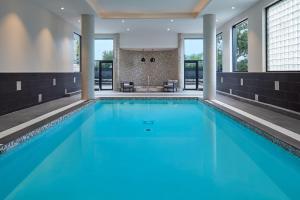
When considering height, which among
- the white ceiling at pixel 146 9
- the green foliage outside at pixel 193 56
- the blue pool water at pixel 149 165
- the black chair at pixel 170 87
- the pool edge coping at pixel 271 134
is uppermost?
the white ceiling at pixel 146 9

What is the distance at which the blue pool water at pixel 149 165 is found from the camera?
310 cm

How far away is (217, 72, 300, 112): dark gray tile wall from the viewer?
6964 millimetres

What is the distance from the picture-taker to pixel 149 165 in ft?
13.1

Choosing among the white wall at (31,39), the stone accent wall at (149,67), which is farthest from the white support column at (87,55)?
the stone accent wall at (149,67)

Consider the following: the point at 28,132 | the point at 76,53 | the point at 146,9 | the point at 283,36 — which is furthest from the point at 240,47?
the point at 28,132

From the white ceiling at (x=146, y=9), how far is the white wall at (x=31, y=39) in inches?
17.2

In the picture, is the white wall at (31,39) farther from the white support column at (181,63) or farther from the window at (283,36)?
the window at (283,36)

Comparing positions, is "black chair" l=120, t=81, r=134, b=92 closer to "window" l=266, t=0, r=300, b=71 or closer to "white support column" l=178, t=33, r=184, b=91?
"white support column" l=178, t=33, r=184, b=91

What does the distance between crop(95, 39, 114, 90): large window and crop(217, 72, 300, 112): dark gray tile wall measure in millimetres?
7242

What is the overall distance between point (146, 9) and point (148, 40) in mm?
4515

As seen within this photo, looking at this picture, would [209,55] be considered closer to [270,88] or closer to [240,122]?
[270,88]

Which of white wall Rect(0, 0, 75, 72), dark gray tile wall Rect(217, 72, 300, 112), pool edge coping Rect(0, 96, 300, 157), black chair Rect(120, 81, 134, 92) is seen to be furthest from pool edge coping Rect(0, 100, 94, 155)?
black chair Rect(120, 81, 134, 92)

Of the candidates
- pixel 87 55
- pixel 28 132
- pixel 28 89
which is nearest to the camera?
pixel 28 132

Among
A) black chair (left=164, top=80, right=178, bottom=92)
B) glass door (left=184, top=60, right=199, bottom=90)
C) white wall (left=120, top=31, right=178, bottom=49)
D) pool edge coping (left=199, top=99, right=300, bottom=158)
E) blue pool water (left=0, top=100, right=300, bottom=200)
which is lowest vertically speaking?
blue pool water (left=0, top=100, right=300, bottom=200)
